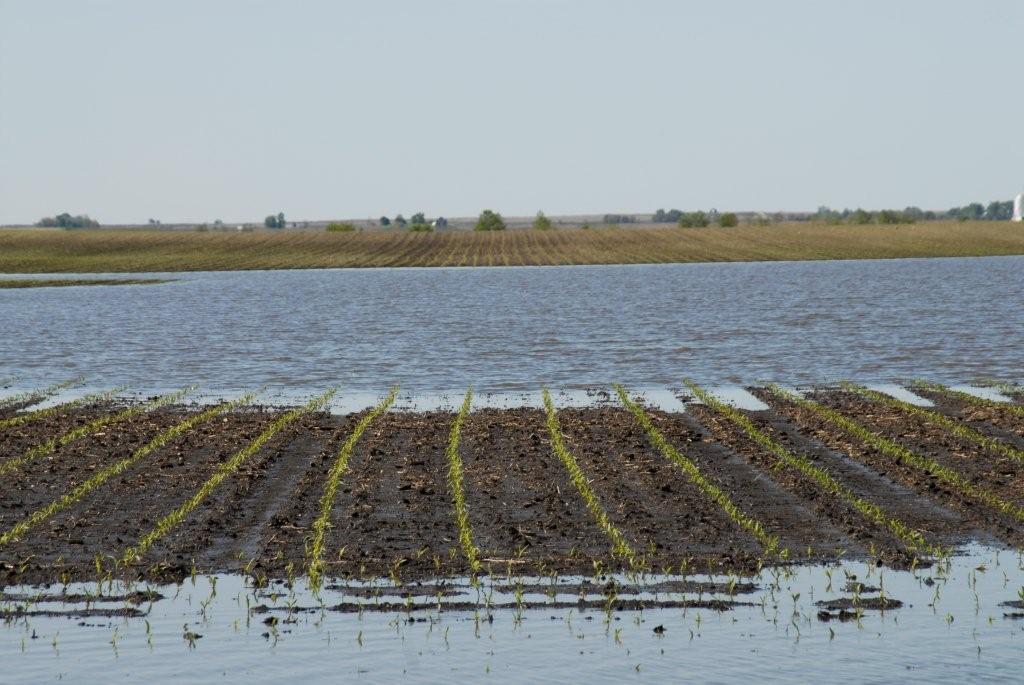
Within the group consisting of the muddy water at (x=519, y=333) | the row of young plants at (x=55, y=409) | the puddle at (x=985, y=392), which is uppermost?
the row of young plants at (x=55, y=409)

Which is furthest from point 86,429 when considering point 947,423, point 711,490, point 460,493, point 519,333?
point 519,333

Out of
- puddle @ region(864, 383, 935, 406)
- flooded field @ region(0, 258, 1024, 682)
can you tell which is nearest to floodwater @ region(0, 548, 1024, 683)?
flooded field @ region(0, 258, 1024, 682)

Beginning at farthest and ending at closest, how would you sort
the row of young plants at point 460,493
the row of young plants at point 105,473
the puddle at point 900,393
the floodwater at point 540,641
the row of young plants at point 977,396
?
1. the puddle at point 900,393
2. the row of young plants at point 977,396
3. the row of young plants at point 105,473
4. the row of young plants at point 460,493
5. the floodwater at point 540,641

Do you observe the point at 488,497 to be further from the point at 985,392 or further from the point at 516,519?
the point at 985,392

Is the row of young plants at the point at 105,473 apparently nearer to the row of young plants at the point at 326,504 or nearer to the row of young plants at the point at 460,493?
the row of young plants at the point at 326,504

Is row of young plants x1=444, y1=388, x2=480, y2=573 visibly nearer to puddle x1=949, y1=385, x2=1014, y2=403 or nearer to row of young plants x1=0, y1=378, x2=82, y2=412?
row of young plants x1=0, y1=378, x2=82, y2=412

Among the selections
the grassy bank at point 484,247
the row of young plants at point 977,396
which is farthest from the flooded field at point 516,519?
the grassy bank at point 484,247

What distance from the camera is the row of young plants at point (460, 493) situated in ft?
46.5

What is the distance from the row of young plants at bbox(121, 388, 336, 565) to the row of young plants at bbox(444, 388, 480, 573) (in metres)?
2.95

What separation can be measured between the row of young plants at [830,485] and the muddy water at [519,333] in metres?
8.87

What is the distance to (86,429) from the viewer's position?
2414cm

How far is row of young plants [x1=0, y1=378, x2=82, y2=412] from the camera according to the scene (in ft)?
95.3

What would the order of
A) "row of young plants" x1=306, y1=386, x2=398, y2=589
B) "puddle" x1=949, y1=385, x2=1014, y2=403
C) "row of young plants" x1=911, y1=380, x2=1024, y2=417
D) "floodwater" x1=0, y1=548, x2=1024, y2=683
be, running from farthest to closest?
"puddle" x1=949, y1=385, x2=1014, y2=403 → "row of young plants" x1=911, y1=380, x2=1024, y2=417 → "row of young plants" x1=306, y1=386, x2=398, y2=589 → "floodwater" x1=0, y1=548, x2=1024, y2=683

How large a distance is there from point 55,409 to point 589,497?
1443 centimetres
